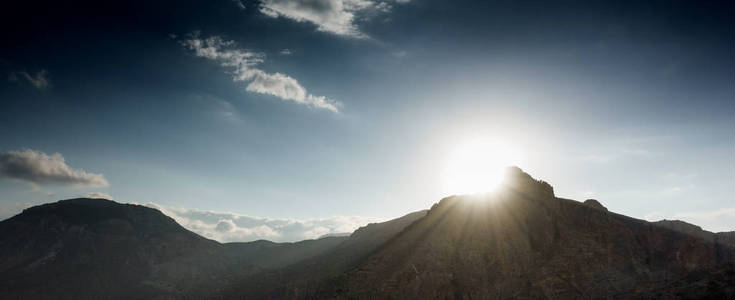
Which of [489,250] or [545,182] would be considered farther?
[545,182]

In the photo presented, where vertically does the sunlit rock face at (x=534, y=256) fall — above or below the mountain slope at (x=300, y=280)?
above

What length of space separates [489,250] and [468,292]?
519 inches

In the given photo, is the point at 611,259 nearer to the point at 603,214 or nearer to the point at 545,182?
the point at 603,214

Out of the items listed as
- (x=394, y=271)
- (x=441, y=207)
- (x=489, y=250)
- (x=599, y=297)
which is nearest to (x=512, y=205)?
(x=489, y=250)

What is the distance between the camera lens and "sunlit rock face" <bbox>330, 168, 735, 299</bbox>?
237 feet

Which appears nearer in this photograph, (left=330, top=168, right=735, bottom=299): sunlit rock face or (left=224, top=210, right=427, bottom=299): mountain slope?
(left=330, top=168, right=735, bottom=299): sunlit rock face

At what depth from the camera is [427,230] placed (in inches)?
4114

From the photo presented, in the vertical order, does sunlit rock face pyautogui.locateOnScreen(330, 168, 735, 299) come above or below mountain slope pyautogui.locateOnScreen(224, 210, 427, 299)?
above

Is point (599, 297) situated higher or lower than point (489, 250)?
lower

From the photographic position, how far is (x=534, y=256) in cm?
8238

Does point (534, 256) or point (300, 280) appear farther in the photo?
point (300, 280)

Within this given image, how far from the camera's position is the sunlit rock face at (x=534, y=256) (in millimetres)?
72188

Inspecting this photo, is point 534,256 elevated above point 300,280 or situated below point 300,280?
above

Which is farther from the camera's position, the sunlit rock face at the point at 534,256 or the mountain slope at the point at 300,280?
the mountain slope at the point at 300,280
